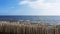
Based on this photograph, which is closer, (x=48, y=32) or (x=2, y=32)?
(x=48, y=32)

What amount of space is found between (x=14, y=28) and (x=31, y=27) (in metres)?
0.97

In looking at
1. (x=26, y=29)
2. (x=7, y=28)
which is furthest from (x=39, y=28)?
(x=7, y=28)

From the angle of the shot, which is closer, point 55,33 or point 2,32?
point 55,33

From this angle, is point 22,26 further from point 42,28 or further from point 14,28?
point 42,28

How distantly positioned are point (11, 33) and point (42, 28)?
1766 millimetres

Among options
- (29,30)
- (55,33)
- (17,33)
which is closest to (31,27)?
(29,30)

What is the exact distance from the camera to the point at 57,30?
25.9 feet

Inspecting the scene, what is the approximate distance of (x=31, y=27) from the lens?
8.21 metres

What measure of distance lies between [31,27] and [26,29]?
12.2 inches

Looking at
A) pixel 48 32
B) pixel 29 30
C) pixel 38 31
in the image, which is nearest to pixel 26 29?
pixel 29 30

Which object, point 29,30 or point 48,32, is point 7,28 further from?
point 48,32

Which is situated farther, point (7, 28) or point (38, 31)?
point (7, 28)

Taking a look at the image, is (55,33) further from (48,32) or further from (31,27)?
(31,27)

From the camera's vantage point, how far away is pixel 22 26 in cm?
830
